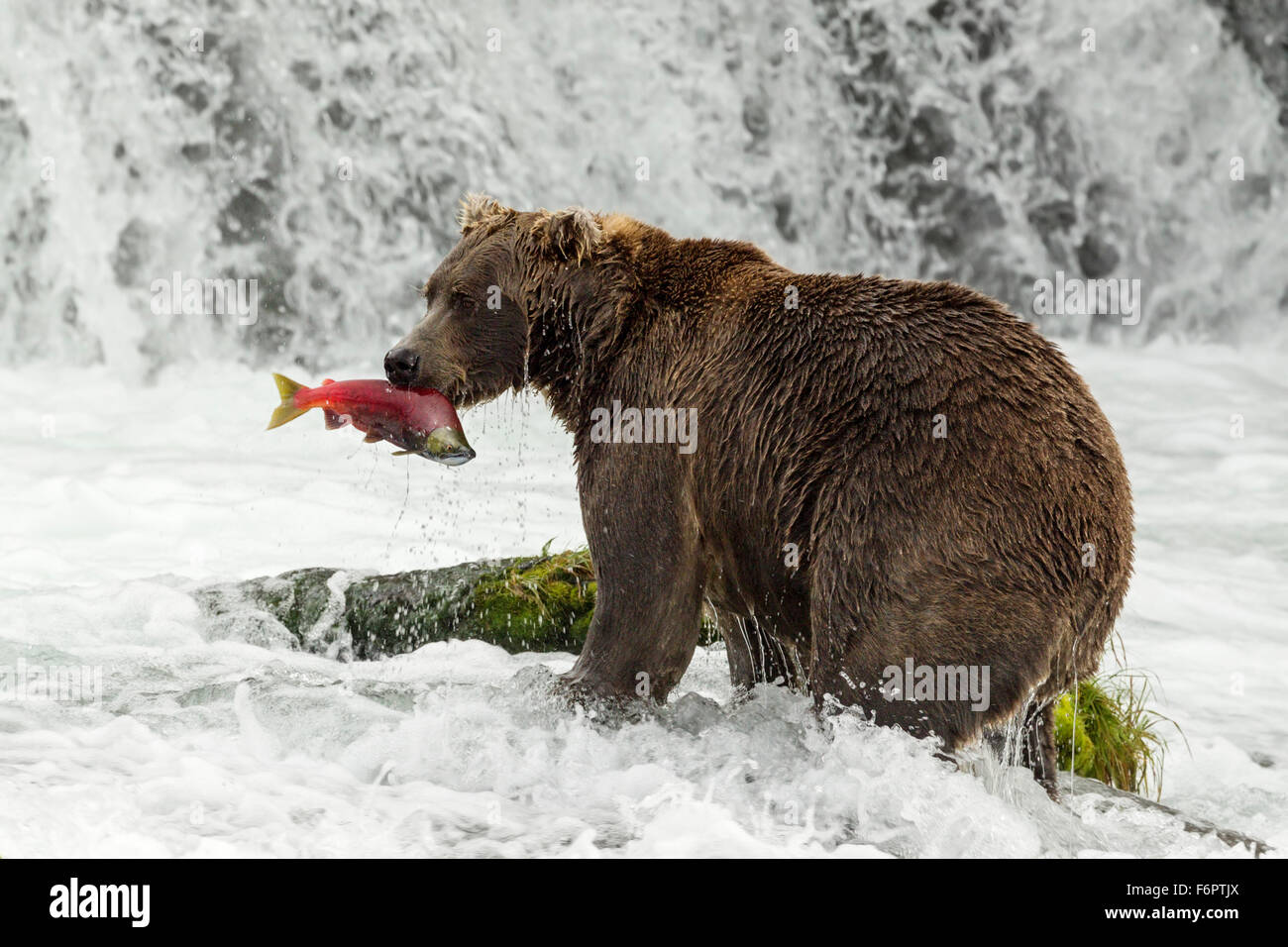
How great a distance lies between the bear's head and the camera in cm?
571

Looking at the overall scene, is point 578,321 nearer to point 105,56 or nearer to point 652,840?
point 652,840

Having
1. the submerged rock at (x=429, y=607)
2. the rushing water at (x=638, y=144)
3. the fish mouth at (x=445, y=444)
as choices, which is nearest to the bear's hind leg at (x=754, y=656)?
the fish mouth at (x=445, y=444)

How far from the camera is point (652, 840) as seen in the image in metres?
4.68

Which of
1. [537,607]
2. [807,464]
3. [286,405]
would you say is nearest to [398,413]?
[286,405]

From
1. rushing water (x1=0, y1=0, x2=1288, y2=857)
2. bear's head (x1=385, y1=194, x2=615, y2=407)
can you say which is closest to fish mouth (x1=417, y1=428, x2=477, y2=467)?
bear's head (x1=385, y1=194, x2=615, y2=407)

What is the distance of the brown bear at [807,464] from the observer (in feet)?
15.5

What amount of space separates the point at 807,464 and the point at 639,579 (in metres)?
0.73

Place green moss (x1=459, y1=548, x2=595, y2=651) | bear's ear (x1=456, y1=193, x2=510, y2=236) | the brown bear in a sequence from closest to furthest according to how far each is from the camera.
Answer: the brown bear < bear's ear (x1=456, y1=193, x2=510, y2=236) < green moss (x1=459, y1=548, x2=595, y2=651)

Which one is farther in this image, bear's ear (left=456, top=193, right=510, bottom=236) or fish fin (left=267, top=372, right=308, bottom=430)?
bear's ear (left=456, top=193, right=510, bottom=236)

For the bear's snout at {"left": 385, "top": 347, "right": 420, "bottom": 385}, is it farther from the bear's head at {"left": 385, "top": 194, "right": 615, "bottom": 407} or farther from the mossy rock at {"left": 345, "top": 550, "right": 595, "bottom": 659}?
the mossy rock at {"left": 345, "top": 550, "right": 595, "bottom": 659}

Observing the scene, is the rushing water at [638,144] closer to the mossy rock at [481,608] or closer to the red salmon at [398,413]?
the mossy rock at [481,608]

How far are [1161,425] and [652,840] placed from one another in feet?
39.9

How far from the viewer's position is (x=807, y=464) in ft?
16.7

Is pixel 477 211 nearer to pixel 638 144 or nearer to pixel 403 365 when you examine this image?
pixel 403 365
